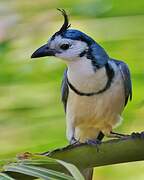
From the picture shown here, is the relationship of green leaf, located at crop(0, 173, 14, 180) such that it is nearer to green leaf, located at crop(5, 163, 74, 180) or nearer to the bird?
green leaf, located at crop(5, 163, 74, 180)

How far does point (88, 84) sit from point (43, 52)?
0.61 feet

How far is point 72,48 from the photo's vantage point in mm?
1315

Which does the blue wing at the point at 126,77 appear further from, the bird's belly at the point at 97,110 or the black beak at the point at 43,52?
the black beak at the point at 43,52

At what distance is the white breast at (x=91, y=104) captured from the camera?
1.37 m

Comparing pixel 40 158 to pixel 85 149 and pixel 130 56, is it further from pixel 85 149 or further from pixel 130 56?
pixel 130 56

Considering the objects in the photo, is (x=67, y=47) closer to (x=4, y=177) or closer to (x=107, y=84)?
(x=107, y=84)

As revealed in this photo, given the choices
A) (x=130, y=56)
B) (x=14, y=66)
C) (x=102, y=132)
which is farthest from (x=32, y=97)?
A: (x=102, y=132)

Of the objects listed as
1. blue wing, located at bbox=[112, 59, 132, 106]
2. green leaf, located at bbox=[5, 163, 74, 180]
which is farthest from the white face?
green leaf, located at bbox=[5, 163, 74, 180]

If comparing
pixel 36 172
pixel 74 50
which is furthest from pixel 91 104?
pixel 36 172

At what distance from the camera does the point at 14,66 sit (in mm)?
1147

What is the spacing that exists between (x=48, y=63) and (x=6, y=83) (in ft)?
0.60

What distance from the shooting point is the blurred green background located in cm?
111

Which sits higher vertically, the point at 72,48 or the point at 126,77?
the point at 72,48

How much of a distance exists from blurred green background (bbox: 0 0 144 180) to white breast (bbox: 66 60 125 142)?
0.38 feet
